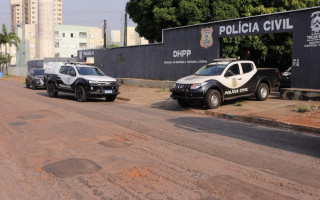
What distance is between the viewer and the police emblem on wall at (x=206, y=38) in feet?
65.0

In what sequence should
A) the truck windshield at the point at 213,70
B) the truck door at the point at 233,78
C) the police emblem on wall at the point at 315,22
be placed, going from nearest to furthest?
the truck door at the point at 233,78, the truck windshield at the point at 213,70, the police emblem on wall at the point at 315,22

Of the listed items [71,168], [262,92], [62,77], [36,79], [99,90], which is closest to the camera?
[71,168]

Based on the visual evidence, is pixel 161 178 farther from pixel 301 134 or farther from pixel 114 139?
pixel 301 134

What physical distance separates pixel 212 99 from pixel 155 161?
24.6 ft

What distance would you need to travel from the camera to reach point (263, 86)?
49.7 ft

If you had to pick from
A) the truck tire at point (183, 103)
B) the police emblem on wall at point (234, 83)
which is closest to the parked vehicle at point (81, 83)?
the truck tire at point (183, 103)

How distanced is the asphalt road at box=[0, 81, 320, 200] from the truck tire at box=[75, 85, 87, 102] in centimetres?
610

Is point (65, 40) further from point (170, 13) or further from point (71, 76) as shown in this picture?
point (71, 76)

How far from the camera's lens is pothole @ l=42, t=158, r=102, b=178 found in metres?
5.45

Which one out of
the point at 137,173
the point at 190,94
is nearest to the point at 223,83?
the point at 190,94

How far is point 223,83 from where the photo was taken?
13.5m

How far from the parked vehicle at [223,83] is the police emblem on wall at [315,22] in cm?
246

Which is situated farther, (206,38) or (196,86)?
(206,38)

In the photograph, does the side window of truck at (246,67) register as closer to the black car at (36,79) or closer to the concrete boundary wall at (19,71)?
the black car at (36,79)
